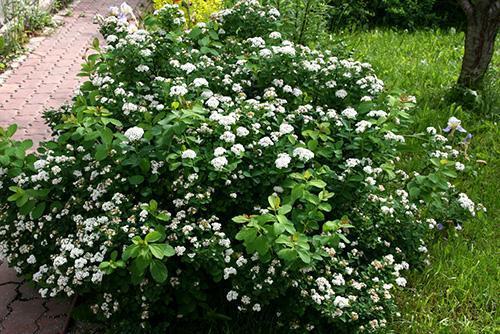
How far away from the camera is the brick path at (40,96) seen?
10.2ft

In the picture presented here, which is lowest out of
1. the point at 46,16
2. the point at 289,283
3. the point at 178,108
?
the point at 46,16

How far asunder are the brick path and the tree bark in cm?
314

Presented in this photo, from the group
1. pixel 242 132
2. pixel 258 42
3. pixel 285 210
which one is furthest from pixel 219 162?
pixel 258 42

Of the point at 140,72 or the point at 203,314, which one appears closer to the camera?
the point at 203,314

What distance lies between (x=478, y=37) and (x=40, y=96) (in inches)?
154

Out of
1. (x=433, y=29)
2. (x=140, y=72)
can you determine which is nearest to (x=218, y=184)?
(x=140, y=72)

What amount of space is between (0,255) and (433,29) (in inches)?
233

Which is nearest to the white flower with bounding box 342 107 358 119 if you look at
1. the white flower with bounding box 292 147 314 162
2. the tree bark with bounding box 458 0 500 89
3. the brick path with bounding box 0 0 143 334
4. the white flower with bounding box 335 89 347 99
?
the white flower with bounding box 335 89 347 99

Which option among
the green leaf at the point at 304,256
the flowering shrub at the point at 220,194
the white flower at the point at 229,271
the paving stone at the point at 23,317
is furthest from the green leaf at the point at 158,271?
the paving stone at the point at 23,317

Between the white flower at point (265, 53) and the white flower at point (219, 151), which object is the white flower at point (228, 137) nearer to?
the white flower at point (219, 151)

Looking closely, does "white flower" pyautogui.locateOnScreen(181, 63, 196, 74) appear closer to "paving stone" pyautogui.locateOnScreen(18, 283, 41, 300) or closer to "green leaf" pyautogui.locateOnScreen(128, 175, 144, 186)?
"green leaf" pyautogui.locateOnScreen(128, 175, 144, 186)

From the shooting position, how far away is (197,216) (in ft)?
9.15

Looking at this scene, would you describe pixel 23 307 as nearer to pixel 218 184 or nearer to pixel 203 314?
pixel 203 314

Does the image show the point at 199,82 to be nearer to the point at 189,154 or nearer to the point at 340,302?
the point at 189,154
